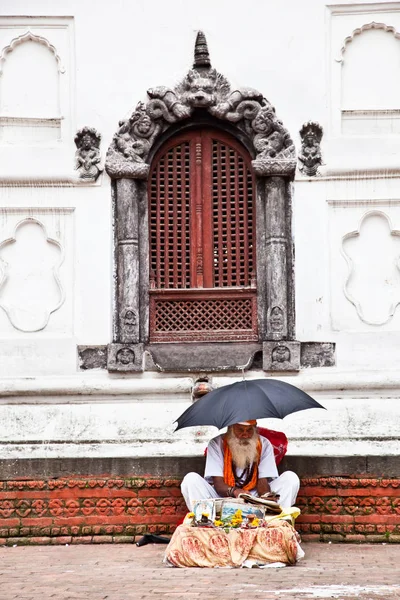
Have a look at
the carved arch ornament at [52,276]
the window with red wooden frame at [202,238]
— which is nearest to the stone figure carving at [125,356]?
the window with red wooden frame at [202,238]

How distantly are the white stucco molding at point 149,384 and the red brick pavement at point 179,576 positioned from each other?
1.82 meters

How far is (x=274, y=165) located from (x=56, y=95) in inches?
91.3

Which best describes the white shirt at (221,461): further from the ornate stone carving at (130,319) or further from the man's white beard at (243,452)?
the ornate stone carving at (130,319)

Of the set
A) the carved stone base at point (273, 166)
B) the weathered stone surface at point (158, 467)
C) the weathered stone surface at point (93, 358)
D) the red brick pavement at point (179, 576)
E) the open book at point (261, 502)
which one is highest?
the carved stone base at point (273, 166)

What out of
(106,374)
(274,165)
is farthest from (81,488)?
(274,165)

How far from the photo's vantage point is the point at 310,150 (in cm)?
1308

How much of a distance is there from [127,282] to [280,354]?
164cm

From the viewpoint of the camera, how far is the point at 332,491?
1166cm

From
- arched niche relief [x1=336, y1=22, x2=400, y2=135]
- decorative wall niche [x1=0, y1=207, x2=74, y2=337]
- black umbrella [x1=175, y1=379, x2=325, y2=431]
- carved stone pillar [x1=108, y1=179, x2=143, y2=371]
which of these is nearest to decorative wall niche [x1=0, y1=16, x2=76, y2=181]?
decorative wall niche [x1=0, y1=207, x2=74, y2=337]

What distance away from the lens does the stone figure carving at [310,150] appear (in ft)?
42.9

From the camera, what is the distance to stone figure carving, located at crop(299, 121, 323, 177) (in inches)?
515

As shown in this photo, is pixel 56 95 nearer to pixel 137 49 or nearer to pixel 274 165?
pixel 137 49

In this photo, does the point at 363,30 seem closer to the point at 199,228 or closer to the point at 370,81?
the point at 370,81

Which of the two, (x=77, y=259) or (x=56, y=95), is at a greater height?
(x=56, y=95)
